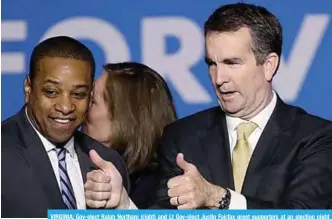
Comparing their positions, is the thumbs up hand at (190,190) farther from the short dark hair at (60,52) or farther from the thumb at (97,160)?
the short dark hair at (60,52)

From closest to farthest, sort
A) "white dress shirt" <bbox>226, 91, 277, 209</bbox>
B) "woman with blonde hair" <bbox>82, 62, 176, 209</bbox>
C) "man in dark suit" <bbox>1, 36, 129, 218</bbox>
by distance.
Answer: "man in dark suit" <bbox>1, 36, 129, 218</bbox> → "white dress shirt" <bbox>226, 91, 277, 209</bbox> → "woman with blonde hair" <bbox>82, 62, 176, 209</bbox>

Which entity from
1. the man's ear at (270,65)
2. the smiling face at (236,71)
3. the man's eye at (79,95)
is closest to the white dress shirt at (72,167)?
the man's eye at (79,95)

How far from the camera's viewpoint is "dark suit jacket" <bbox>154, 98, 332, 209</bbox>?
6.79 ft

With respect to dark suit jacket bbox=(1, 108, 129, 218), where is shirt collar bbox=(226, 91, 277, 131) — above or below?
above

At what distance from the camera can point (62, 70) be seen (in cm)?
209

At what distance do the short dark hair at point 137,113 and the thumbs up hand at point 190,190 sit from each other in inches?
17.9

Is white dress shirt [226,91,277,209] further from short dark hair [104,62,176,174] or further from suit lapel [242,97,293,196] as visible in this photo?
short dark hair [104,62,176,174]

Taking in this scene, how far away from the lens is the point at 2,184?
2.03m

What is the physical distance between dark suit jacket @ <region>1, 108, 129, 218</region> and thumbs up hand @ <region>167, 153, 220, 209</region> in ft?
0.96

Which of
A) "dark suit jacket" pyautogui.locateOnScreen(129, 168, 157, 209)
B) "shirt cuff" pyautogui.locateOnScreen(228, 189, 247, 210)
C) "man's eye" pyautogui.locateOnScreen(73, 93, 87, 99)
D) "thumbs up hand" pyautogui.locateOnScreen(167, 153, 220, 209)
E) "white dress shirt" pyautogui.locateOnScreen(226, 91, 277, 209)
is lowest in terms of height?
"dark suit jacket" pyautogui.locateOnScreen(129, 168, 157, 209)

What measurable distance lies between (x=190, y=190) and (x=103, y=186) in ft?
0.65

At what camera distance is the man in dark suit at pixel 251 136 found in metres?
2.09

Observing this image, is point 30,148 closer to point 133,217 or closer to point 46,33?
point 133,217

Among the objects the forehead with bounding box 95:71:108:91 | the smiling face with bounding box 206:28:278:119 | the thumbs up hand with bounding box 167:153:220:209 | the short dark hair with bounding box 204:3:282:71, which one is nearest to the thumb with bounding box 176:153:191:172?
the thumbs up hand with bounding box 167:153:220:209
